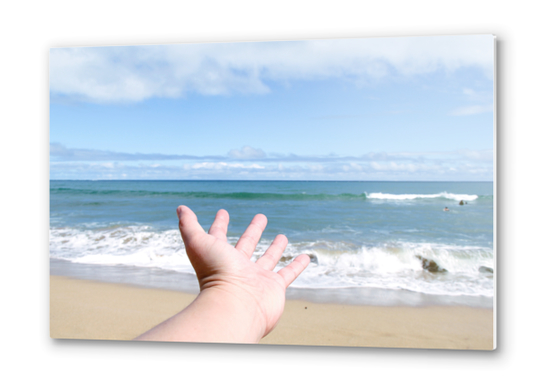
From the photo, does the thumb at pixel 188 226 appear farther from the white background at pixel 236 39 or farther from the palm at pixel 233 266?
the white background at pixel 236 39

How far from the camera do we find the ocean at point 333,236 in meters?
1.93

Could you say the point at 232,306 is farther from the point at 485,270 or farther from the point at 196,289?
the point at 485,270

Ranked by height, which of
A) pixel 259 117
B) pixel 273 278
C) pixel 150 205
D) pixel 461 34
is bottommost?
pixel 273 278

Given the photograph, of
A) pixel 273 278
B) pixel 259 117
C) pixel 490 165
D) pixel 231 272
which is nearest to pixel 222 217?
pixel 231 272

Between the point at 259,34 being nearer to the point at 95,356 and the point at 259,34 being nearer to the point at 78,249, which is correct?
the point at 78,249

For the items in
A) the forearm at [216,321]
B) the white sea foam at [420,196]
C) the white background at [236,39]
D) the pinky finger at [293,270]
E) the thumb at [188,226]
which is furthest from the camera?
the white sea foam at [420,196]

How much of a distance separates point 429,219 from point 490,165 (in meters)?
0.51

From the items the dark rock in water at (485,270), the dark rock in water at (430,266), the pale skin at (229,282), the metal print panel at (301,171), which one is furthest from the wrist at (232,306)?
the dark rock in water at (485,270)

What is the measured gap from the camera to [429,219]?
2.19 m

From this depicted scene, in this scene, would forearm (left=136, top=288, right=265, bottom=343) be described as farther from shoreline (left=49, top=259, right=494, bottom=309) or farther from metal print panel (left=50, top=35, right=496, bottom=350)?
shoreline (left=49, top=259, right=494, bottom=309)

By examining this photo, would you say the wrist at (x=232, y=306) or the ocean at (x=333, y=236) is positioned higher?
the ocean at (x=333, y=236)

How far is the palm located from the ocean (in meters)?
0.70

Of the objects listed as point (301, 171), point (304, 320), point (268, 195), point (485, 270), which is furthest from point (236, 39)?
point (485, 270)

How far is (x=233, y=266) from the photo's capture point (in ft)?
4.67
